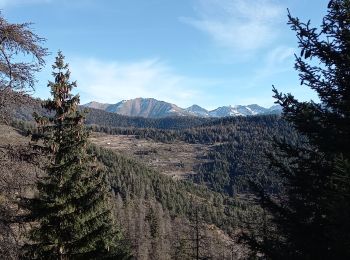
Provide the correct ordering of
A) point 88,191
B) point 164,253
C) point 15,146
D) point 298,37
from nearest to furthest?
1. point 15,146
2. point 298,37
3. point 88,191
4. point 164,253

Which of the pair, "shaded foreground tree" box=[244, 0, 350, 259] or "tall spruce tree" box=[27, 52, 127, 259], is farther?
"tall spruce tree" box=[27, 52, 127, 259]

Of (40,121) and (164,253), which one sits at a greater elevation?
(40,121)

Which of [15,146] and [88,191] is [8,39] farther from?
[88,191]

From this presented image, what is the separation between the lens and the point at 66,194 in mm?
19266

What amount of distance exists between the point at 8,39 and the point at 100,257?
14005mm

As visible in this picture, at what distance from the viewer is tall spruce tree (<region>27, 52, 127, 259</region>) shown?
18.8m

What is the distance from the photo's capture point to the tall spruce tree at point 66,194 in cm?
1883

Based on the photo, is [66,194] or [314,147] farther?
[66,194]

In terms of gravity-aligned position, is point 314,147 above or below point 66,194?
above

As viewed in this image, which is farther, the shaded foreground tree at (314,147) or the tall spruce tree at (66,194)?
the tall spruce tree at (66,194)

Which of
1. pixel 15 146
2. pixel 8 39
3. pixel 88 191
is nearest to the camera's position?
pixel 8 39

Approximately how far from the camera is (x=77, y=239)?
19.4 m

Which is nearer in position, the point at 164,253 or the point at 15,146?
the point at 15,146

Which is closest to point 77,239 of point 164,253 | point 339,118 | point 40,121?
point 40,121
